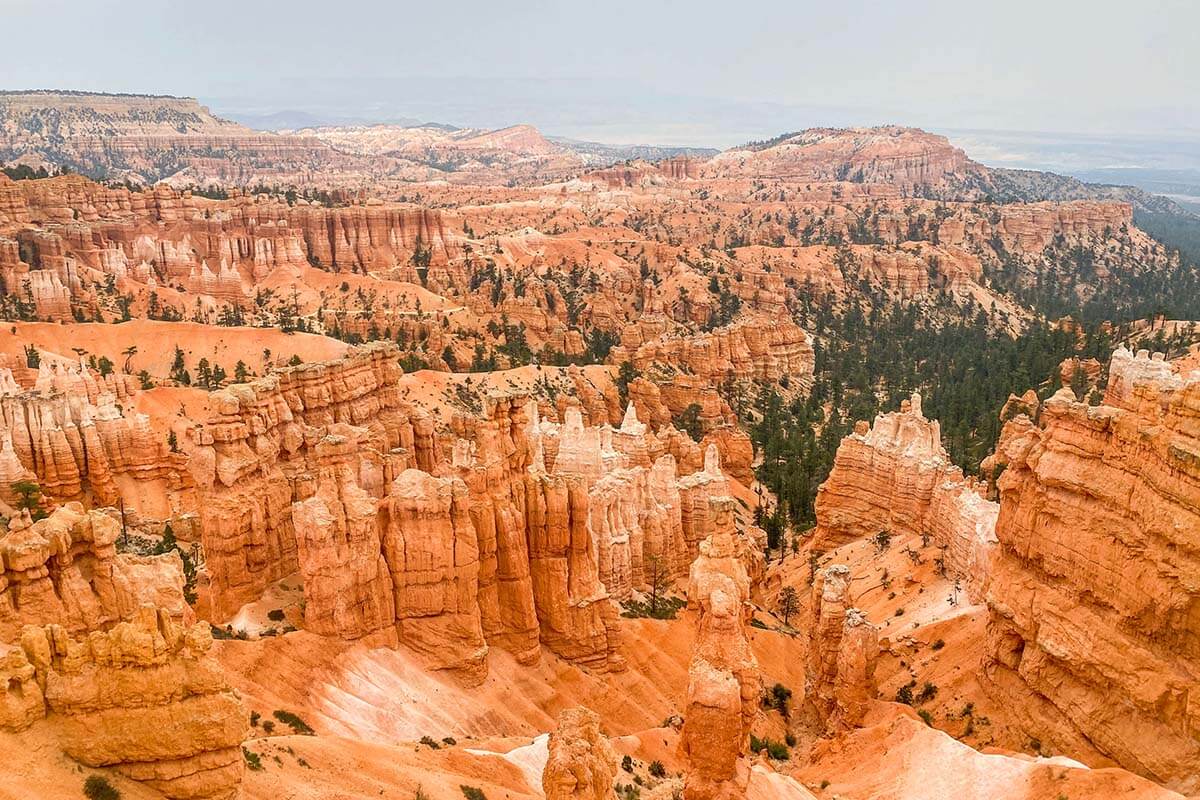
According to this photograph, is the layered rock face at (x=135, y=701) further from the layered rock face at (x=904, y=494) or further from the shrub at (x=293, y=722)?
the layered rock face at (x=904, y=494)

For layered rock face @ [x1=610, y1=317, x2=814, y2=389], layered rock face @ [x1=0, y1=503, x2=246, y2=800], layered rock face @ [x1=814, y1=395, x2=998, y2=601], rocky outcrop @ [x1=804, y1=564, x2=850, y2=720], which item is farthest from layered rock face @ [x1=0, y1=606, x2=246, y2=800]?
layered rock face @ [x1=610, y1=317, x2=814, y2=389]

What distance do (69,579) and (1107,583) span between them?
23545 mm

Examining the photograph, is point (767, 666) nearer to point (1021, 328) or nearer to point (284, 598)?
point (284, 598)

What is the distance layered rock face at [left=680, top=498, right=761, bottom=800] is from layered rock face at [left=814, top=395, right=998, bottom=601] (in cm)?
1556

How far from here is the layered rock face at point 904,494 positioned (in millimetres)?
34969

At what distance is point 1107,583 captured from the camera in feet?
71.5

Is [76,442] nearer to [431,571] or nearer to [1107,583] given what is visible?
[431,571]

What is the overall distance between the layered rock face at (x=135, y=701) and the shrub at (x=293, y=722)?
24.0 feet

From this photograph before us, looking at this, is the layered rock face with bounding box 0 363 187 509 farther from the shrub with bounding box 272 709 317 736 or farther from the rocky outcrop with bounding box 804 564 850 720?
the rocky outcrop with bounding box 804 564 850 720

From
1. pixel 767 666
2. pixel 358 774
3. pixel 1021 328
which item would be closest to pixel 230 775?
pixel 358 774

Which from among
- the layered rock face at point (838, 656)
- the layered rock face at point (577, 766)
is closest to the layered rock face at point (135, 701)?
the layered rock face at point (577, 766)

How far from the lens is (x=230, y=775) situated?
14281mm

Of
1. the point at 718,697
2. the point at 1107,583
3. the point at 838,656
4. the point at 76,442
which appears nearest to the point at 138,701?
the point at 718,697

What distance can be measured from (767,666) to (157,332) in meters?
60.4
